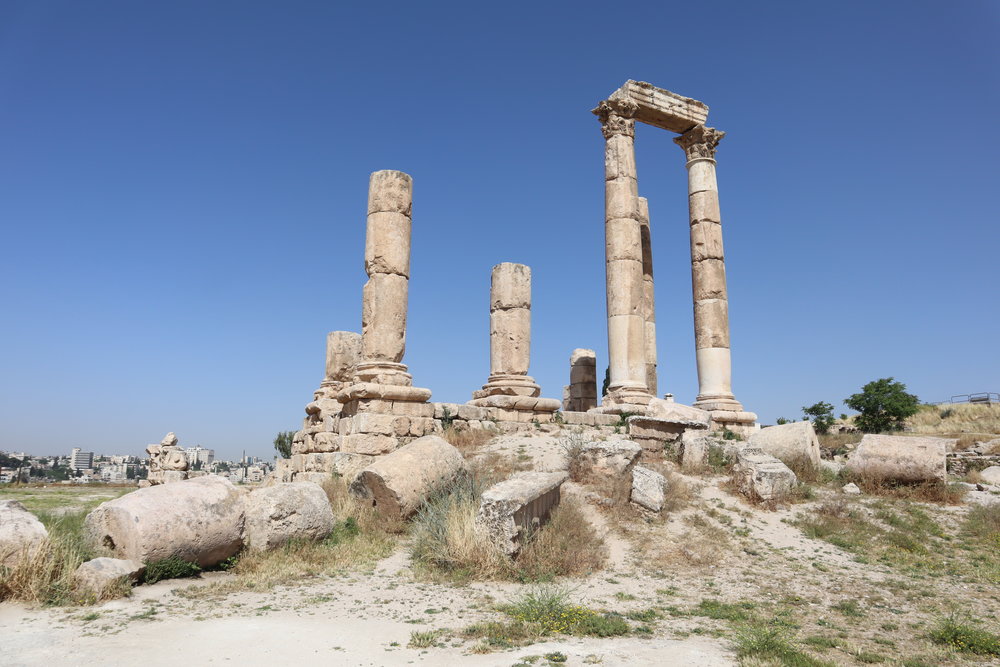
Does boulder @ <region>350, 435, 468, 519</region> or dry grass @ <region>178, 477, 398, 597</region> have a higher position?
boulder @ <region>350, 435, 468, 519</region>

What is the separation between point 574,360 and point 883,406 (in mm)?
15354

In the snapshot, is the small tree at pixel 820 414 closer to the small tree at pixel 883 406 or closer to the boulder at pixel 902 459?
the small tree at pixel 883 406

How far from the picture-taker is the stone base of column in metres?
15.6

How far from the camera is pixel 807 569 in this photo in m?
7.45

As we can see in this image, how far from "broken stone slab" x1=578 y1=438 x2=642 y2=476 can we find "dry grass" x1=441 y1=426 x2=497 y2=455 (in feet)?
10.3

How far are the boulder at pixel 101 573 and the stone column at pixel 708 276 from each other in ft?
48.3

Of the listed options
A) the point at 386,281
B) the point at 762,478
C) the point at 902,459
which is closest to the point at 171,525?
the point at 386,281

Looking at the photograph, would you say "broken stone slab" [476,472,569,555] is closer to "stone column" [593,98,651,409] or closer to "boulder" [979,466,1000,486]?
"stone column" [593,98,651,409]

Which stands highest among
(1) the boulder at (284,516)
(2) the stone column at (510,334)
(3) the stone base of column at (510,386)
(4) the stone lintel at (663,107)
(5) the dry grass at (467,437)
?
(4) the stone lintel at (663,107)

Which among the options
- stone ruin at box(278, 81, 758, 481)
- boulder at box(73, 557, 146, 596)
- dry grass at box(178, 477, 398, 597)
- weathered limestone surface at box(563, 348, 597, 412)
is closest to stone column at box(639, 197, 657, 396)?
stone ruin at box(278, 81, 758, 481)

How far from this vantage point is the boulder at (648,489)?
29.1 feet

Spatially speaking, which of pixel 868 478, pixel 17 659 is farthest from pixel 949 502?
pixel 17 659

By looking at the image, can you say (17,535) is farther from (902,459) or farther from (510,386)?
(902,459)

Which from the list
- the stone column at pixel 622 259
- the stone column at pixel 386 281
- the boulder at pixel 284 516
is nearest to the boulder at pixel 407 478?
the boulder at pixel 284 516
